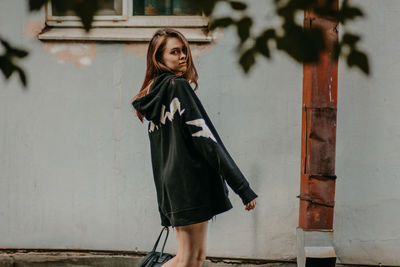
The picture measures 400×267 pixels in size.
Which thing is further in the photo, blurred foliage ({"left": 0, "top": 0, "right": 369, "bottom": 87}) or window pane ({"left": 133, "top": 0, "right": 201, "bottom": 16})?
window pane ({"left": 133, "top": 0, "right": 201, "bottom": 16})

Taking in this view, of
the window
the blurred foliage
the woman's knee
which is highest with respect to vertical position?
the window

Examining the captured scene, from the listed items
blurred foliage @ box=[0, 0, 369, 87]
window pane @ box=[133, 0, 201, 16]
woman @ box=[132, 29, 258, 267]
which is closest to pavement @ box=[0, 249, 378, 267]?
woman @ box=[132, 29, 258, 267]

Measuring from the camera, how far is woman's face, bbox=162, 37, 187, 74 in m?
3.41

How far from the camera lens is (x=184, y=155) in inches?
128

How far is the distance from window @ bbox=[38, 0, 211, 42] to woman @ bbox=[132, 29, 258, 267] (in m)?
1.50

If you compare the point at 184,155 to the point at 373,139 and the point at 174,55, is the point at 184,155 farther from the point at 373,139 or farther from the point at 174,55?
the point at 373,139

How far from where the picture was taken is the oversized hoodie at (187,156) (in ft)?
10.6

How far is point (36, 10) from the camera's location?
1481 mm

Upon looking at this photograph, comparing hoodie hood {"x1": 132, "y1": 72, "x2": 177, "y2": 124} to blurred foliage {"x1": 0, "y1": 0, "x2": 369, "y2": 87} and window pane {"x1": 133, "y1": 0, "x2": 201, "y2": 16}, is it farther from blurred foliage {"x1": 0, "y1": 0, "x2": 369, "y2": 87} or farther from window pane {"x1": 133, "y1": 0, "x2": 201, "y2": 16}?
window pane {"x1": 133, "y1": 0, "x2": 201, "y2": 16}

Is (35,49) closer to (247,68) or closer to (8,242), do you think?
(8,242)

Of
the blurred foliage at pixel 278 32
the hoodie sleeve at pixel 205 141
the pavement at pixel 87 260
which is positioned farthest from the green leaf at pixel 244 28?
the pavement at pixel 87 260

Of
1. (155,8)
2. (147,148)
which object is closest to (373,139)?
(147,148)

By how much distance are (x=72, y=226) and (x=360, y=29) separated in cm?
269

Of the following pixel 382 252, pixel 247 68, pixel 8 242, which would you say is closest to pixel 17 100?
pixel 8 242
